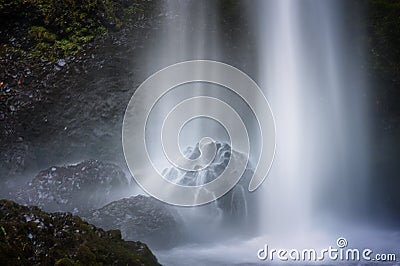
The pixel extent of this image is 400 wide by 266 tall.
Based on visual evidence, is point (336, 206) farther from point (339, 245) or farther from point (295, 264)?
point (295, 264)

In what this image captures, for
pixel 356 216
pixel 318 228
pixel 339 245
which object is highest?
pixel 356 216

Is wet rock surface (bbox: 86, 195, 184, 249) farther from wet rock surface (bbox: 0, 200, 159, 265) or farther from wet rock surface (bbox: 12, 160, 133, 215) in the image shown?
wet rock surface (bbox: 0, 200, 159, 265)

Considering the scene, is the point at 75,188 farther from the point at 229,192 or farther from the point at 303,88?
the point at 303,88

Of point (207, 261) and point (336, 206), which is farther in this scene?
point (336, 206)

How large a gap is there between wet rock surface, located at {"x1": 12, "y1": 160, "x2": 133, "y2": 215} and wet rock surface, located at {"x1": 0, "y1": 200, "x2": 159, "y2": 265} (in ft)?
14.3

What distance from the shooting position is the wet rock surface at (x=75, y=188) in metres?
9.42

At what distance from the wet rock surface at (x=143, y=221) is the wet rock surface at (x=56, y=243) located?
11.4 ft

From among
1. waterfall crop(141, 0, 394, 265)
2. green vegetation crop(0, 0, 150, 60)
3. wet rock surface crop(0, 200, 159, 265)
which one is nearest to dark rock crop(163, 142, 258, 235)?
waterfall crop(141, 0, 394, 265)

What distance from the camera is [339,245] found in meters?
9.30

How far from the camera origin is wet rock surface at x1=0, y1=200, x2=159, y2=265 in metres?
4.09

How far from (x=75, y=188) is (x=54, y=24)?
513cm


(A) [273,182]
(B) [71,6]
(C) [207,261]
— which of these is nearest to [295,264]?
(C) [207,261]

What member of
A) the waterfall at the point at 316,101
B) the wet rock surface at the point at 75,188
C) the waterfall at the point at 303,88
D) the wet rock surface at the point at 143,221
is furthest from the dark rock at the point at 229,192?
the waterfall at the point at 316,101

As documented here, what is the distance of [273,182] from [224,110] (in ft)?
8.86
